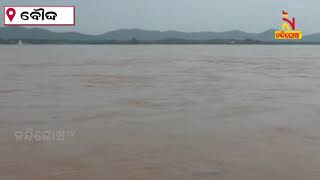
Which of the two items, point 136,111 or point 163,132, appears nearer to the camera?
point 163,132

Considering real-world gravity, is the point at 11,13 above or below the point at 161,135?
above

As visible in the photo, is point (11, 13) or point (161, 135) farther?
point (11, 13)

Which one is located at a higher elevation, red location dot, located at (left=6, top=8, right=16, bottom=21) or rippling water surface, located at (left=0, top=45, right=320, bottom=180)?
red location dot, located at (left=6, top=8, right=16, bottom=21)

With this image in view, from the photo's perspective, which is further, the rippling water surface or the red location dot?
the red location dot

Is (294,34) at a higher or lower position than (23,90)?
higher

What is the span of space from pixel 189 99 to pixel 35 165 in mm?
5512

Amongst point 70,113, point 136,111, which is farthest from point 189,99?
point 70,113

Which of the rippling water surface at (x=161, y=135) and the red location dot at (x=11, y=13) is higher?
the red location dot at (x=11, y=13)

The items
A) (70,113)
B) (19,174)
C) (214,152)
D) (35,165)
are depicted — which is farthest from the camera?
(70,113)

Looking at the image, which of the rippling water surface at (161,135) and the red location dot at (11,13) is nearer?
the rippling water surface at (161,135)

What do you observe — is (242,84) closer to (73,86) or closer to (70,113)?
(73,86)

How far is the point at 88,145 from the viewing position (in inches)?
216

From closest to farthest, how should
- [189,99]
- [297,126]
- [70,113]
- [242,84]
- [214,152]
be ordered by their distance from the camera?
1. [214,152]
2. [297,126]
3. [70,113]
4. [189,99]
5. [242,84]

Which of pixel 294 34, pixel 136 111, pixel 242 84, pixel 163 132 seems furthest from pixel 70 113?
pixel 294 34
